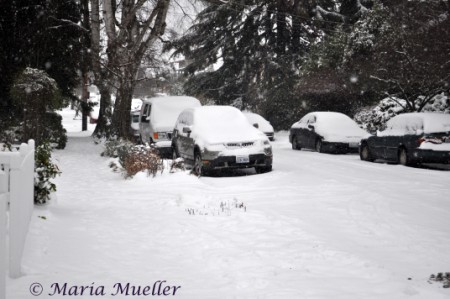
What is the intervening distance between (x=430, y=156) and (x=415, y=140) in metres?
0.60

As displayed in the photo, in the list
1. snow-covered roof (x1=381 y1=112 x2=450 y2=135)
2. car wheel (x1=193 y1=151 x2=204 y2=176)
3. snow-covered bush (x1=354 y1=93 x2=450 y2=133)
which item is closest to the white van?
car wheel (x1=193 y1=151 x2=204 y2=176)

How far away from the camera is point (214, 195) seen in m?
10.1

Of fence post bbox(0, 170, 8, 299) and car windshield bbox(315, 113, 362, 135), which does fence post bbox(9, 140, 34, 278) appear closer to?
fence post bbox(0, 170, 8, 299)

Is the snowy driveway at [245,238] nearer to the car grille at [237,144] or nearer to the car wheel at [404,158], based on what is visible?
the car grille at [237,144]

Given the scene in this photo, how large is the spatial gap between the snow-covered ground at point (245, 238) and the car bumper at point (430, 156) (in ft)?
9.70

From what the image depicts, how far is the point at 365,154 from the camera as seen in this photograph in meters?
18.0

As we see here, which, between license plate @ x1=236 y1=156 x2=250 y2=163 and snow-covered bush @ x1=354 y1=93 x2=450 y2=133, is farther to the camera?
snow-covered bush @ x1=354 y1=93 x2=450 y2=133

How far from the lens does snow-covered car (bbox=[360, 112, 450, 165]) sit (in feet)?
48.6

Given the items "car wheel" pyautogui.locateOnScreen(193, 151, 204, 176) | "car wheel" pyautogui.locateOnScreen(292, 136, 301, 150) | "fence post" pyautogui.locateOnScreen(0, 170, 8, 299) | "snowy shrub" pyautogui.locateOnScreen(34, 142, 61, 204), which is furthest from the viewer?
"car wheel" pyautogui.locateOnScreen(292, 136, 301, 150)

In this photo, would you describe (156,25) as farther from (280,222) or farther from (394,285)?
(394,285)

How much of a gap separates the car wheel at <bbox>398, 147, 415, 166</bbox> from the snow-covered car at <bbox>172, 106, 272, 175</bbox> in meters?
4.42

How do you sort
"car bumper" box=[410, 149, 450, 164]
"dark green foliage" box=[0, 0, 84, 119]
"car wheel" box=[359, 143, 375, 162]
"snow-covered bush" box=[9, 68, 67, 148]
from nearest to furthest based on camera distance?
"car bumper" box=[410, 149, 450, 164], "snow-covered bush" box=[9, 68, 67, 148], "car wheel" box=[359, 143, 375, 162], "dark green foliage" box=[0, 0, 84, 119]

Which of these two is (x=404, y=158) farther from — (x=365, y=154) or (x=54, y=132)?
(x=54, y=132)

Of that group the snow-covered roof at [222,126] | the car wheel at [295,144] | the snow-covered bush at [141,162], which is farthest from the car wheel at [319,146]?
the snow-covered bush at [141,162]
